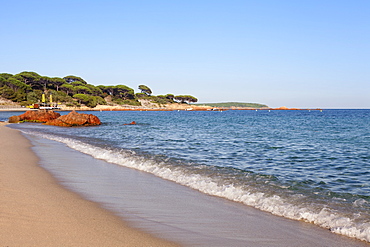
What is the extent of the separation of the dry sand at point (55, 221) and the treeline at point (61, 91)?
105499 millimetres

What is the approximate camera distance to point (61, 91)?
140 m

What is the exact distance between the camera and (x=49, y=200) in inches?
264

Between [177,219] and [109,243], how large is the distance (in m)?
1.65

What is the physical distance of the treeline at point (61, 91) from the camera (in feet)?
376

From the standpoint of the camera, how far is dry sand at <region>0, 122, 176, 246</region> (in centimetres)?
450

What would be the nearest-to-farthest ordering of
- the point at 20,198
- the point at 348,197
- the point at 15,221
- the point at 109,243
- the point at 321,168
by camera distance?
1. the point at 109,243
2. the point at 15,221
3. the point at 20,198
4. the point at 348,197
5. the point at 321,168

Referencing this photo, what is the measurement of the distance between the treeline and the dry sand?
346 feet

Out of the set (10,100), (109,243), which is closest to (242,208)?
(109,243)

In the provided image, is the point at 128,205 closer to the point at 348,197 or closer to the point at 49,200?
the point at 49,200

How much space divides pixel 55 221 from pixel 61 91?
5721 inches

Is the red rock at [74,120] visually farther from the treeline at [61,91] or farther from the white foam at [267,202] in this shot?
the treeline at [61,91]

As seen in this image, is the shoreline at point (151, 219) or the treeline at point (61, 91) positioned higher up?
the treeline at point (61, 91)

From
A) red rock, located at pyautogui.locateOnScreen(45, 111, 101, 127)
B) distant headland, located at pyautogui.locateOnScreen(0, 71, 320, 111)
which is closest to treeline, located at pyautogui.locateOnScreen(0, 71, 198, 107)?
distant headland, located at pyautogui.locateOnScreen(0, 71, 320, 111)

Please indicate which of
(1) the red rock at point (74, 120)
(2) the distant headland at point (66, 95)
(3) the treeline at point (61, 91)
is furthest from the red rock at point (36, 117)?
(3) the treeline at point (61, 91)
